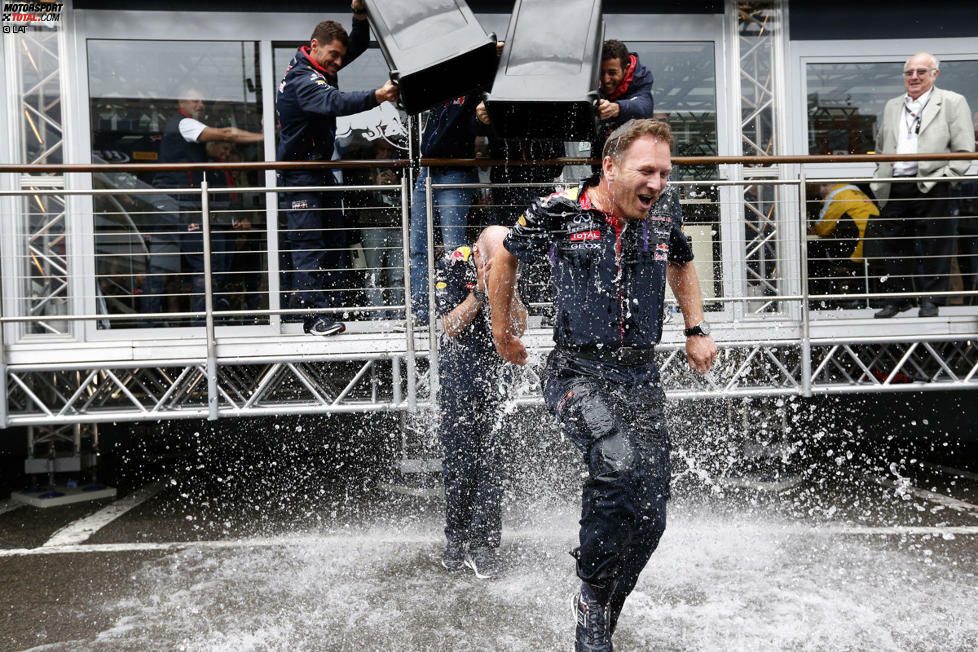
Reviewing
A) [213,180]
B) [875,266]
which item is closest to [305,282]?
[213,180]

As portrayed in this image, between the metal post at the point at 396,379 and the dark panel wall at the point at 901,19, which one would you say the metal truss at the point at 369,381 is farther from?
the dark panel wall at the point at 901,19

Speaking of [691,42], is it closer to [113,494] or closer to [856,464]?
[856,464]

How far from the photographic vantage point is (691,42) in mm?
7359

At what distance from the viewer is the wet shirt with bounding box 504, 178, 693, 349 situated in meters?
3.28

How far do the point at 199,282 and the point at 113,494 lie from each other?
5.80 ft

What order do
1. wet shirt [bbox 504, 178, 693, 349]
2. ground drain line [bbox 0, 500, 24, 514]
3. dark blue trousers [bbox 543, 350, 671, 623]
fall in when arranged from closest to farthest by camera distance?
dark blue trousers [bbox 543, 350, 671, 623] → wet shirt [bbox 504, 178, 693, 349] → ground drain line [bbox 0, 500, 24, 514]

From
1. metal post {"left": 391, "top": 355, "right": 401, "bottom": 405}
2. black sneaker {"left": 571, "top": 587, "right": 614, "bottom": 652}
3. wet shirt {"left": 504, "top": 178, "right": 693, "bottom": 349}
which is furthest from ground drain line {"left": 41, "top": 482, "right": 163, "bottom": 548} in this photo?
wet shirt {"left": 504, "top": 178, "right": 693, "bottom": 349}

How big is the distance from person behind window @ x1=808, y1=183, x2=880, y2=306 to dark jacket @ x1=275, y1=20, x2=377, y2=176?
3877 mm

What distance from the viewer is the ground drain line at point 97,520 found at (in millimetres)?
5168

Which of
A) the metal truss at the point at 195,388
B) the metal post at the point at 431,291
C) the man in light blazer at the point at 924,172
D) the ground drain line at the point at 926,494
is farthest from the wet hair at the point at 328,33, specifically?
the ground drain line at the point at 926,494

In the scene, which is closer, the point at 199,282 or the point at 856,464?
the point at 199,282

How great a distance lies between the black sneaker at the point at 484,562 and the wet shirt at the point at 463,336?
2.81ft

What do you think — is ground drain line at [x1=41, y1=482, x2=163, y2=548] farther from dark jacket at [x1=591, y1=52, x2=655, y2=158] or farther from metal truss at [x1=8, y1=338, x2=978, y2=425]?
dark jacket at [x1=591, y1=52, x2=655, y2=158]

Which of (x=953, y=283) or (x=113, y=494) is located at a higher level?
(x=953, y=283)
